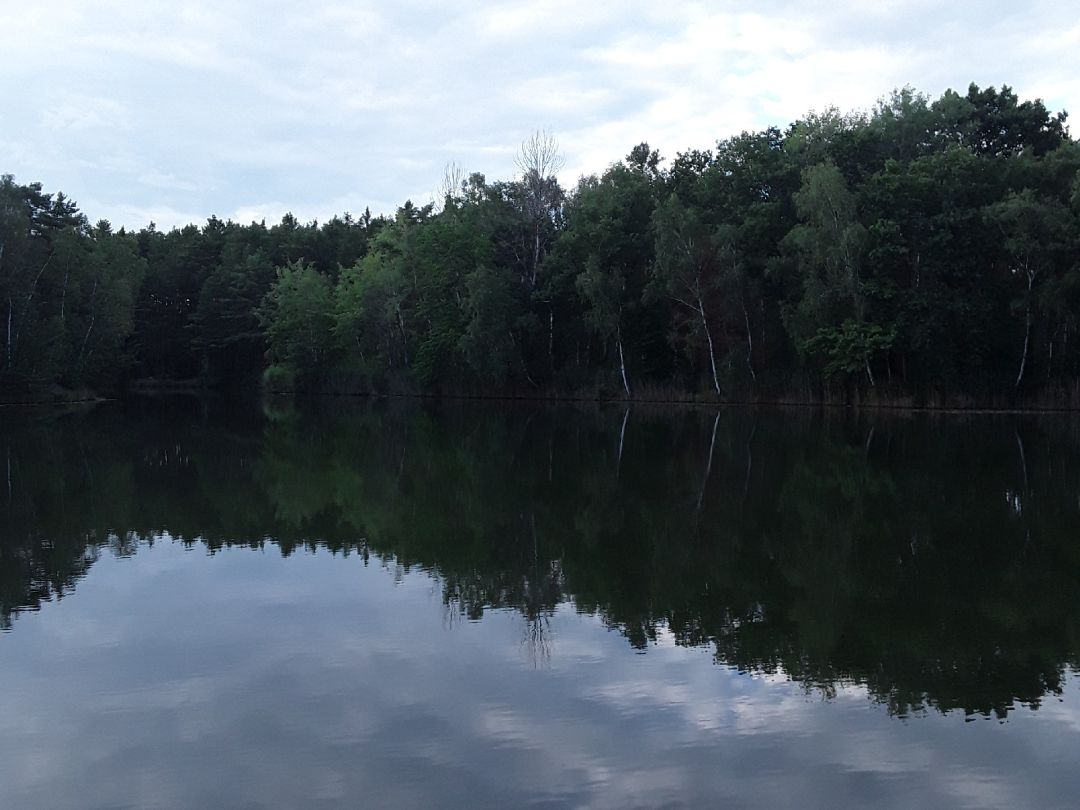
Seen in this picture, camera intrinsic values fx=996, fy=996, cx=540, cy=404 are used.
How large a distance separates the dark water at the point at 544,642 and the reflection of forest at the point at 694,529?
2.2 inches

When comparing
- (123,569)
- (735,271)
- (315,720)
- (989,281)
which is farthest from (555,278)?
(315,720)

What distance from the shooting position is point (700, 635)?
769 cm

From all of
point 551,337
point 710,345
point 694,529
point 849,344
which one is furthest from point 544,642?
point 551,337

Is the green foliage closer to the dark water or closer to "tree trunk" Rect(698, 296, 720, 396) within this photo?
"tree trunk" Rect(698, 296, 720, 396)

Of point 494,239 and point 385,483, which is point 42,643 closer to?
point 385,483

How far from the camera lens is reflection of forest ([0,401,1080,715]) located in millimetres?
7543

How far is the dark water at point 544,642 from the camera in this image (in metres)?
5.15

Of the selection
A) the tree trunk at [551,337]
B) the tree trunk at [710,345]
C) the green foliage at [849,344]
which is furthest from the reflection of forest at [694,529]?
the tree trunk at [551,337]

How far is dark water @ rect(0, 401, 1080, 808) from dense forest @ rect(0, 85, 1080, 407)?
21.9 meters

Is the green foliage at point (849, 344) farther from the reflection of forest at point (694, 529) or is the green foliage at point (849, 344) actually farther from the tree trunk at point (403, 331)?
the tree trunk at point (403, 331)

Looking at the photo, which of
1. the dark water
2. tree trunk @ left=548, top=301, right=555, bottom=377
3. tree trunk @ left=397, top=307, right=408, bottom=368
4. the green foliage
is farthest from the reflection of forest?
tree trunk @ left=397, top=307, right=408, bottom=368

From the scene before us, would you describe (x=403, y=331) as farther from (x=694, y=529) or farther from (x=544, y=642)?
(x=544, y=642)

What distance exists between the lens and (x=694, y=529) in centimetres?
1203

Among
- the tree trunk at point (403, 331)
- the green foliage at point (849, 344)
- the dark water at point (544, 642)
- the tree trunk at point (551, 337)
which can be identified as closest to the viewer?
the dark water at point (544, 642)
